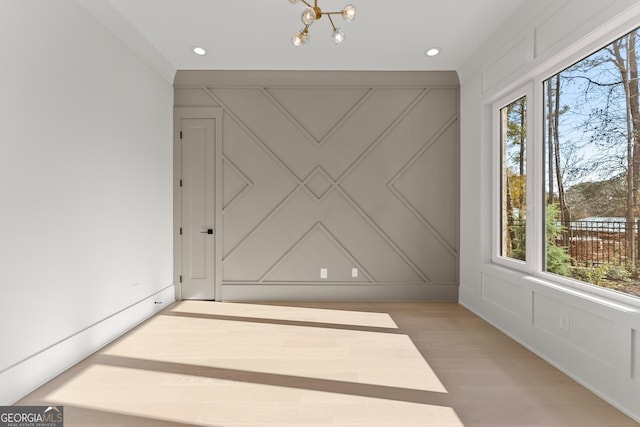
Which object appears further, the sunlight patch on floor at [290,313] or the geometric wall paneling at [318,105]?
the geometric wall paneling at [318,105]

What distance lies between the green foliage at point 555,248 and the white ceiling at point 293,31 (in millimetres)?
1770

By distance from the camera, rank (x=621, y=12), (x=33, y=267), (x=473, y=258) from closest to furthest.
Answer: (x=621, y=12) < (x=33, y=267) < (x=473, y=258)

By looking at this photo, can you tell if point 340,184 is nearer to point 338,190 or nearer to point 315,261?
point 338,190

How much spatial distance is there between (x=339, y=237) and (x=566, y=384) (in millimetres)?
2571

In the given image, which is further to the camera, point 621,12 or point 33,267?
point 33,267

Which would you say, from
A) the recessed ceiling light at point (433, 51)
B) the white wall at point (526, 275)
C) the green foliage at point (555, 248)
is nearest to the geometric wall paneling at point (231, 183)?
the recessed ceiling light at point (433, 51)

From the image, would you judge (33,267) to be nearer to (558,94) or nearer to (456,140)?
(558,94)

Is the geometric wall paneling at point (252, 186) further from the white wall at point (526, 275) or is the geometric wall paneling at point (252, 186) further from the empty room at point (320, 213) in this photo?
the white wall at point (526, 275)

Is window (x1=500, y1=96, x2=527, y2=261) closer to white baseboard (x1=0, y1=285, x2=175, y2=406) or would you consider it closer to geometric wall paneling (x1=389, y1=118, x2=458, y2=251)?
geometric wall paneling (x1=389, y1=118, x2=458, y2=251)

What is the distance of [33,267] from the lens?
2148mm

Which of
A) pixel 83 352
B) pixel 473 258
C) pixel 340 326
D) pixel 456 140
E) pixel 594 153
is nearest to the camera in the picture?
pixel 594 153

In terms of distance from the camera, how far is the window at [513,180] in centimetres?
312

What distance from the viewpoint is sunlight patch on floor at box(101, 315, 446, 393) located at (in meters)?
2.35

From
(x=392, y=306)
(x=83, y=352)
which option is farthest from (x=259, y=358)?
(x=392, y=306)
